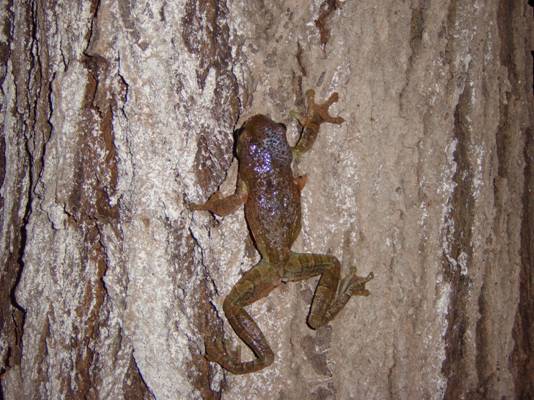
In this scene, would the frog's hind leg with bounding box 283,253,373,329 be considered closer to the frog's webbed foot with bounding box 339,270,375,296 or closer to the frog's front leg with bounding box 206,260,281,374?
the frog's webbed foot with bounding box 339,270,375,296

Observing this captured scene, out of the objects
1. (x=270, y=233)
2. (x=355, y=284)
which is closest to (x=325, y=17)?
(x=270, y=233)

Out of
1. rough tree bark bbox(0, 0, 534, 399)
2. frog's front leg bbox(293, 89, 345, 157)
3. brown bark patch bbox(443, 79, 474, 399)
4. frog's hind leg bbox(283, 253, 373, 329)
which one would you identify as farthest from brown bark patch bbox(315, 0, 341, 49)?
frog's hind leg bbox(283, 253, 373, 329)

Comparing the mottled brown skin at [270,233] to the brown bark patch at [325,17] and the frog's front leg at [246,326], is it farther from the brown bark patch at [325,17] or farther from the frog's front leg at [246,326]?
the brown bark patch at [325,17]

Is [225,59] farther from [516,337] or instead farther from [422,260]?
[516,337]

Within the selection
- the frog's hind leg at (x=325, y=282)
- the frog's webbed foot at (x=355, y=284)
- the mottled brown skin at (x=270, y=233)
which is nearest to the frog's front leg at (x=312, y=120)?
the mottled brown skin at (x=270, y=233)

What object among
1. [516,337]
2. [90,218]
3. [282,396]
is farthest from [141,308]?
[516,337]

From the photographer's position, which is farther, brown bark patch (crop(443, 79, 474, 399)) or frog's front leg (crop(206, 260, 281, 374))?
brown bark patch (crop(443, 79, 474, 399))
